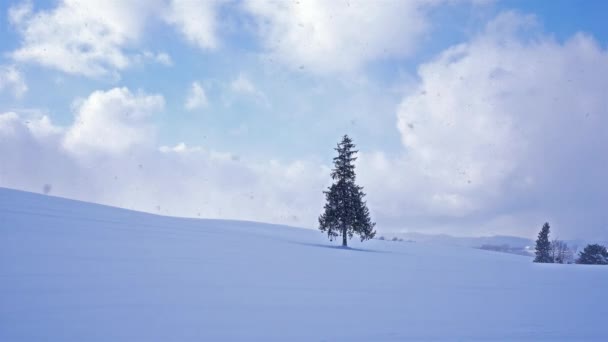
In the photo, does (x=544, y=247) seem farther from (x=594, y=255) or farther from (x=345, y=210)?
(x=345, y=210)

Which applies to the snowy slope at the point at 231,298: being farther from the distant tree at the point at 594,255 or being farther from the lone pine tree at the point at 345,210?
the distant tree at the point at 594,255

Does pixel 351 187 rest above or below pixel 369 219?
above

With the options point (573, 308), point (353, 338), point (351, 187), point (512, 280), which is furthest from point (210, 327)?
point (351, 187)

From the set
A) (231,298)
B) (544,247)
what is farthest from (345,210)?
(544,247)

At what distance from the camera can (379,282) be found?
39.8ft

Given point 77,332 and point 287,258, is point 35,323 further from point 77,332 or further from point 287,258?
point 287,258

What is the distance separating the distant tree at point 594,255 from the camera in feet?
154

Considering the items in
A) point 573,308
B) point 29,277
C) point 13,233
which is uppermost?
point 13,233

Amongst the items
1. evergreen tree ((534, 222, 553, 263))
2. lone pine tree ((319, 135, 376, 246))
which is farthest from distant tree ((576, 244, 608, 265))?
lone pine tree ((319, 135, 376, 246))

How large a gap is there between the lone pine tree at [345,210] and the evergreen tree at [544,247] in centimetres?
3024

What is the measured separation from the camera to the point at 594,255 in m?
47.6

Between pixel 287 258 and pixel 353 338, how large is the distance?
920 cm

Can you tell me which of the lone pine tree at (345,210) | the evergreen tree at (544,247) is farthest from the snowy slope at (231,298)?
the evergreen tree at (544,247)

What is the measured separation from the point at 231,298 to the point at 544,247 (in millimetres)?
51716
